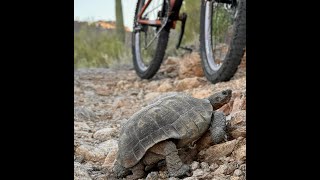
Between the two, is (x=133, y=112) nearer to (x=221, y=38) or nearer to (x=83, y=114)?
(x=83, y=114)

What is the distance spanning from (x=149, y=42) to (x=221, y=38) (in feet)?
5.57

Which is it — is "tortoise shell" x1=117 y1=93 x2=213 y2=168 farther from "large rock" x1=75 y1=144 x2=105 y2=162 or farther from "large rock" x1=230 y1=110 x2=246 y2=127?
"large rock" x1=75 y1=144 x2=105 y2=162

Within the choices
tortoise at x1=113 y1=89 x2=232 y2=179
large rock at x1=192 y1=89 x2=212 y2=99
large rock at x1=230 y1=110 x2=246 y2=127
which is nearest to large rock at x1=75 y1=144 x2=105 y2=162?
tortoise at x1=113 y1=89 x2=232 y2=179

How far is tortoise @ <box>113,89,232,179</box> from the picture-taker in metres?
2.14

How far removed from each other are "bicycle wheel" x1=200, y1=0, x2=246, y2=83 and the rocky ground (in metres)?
0.13

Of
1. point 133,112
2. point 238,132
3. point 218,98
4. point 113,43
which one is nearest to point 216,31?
point 133,112

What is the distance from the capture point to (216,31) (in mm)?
4508

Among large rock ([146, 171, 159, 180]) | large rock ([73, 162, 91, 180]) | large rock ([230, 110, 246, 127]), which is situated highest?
large rock ([230, 110, 246, 127])
